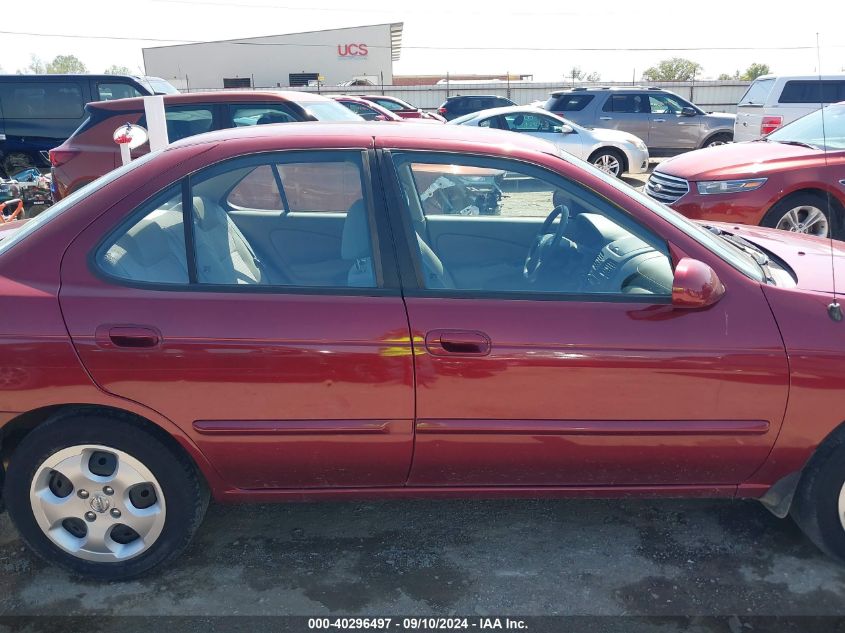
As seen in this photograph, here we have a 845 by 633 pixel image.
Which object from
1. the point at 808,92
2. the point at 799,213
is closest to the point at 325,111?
the point at 799,213

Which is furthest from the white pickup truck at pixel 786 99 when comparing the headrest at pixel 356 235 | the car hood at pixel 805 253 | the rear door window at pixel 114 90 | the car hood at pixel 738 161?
the headrest at pixel 356 235

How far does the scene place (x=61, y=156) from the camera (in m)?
7.59

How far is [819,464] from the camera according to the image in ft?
8.78

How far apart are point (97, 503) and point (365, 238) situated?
140 centimetres

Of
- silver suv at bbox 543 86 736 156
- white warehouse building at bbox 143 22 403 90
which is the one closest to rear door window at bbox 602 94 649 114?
silver suv at bbox 543 86 736 156

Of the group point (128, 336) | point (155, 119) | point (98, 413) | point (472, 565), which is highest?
point (155, 119)

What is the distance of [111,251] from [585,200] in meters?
1.71

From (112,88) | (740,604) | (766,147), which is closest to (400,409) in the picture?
(740,604)

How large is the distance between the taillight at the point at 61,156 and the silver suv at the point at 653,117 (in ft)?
35.5

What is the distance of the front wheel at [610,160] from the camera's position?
1307 cm

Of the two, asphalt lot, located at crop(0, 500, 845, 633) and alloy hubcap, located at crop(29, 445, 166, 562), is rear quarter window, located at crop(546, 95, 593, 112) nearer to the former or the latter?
asphalt lot, located at crop(0, 500, 845, 633)

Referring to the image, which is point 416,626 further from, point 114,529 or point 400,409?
point 114,529

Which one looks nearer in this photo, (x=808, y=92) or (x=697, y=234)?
(x=697, y=234)

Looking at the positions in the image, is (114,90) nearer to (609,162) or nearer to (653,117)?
(609,162)
